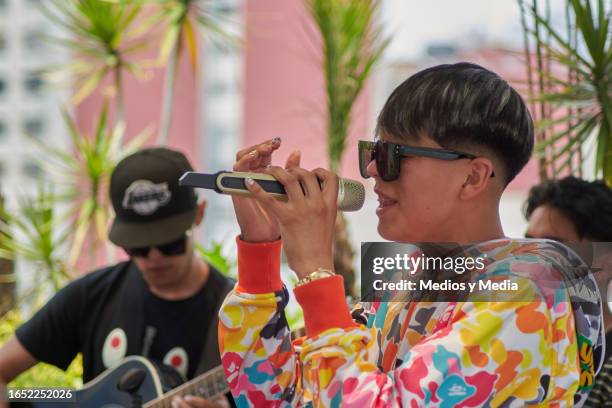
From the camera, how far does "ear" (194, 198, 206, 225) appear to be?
2.70 meters

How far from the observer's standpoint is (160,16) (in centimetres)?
541

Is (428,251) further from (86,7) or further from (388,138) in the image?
(86,7)

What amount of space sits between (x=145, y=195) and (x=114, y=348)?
492 millimetres

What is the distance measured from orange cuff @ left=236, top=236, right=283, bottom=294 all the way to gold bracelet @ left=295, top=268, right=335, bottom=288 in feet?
0.77

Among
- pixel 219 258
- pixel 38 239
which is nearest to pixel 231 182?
pixel 219 258

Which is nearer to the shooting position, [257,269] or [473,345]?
[473,345]

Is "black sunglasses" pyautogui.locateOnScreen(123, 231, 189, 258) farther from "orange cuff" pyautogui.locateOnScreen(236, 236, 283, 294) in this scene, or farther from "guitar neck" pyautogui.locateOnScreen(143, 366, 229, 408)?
"orange cuff" pyautogui.locateOnScreen(236, 236, 283, 294)

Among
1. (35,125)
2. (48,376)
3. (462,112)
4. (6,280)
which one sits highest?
(35,125)

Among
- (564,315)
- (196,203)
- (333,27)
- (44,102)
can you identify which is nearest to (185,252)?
(196,203)

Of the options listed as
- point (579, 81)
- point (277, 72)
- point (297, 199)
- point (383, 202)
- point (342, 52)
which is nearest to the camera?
point (297, 199)

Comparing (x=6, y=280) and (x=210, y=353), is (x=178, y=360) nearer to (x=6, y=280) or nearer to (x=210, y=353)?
(x=210, y=353)

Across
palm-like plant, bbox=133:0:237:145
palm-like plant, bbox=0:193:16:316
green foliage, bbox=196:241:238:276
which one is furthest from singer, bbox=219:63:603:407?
palm-like plant, bbox=133:0:237:145

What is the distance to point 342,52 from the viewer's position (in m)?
4.80

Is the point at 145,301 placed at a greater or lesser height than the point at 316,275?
lesser
